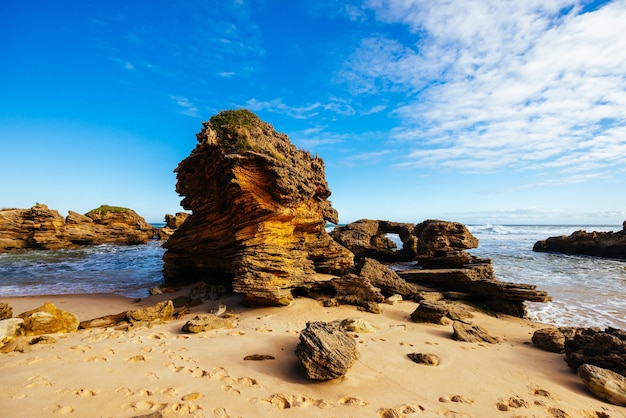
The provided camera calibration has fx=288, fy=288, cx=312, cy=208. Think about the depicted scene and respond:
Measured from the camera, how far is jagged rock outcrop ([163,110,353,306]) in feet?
32.5

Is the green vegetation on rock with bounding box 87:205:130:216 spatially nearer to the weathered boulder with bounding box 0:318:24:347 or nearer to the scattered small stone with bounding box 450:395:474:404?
the weathered boulder with bounding box 0:318:24:347

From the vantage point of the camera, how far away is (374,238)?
25.5 meters

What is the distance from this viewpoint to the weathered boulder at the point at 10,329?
20.9ft

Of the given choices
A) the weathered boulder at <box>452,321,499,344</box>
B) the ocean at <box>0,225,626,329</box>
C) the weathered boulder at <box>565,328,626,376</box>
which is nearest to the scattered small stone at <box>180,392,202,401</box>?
the weathered boulder at <box>452,321,499,344</box>

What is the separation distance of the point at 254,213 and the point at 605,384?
945 cm

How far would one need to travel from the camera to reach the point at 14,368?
4.81 metres

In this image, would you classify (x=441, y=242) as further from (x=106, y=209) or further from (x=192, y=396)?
(x=106, y=209)

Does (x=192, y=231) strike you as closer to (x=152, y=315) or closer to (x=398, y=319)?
(x=152, y=315)

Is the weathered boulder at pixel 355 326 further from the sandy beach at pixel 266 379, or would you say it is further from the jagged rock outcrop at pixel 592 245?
the jagged rock outcrop at pixel 592 245

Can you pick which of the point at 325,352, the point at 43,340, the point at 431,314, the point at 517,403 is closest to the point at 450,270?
the point at 431,314

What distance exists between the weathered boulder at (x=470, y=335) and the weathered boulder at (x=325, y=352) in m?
3.34

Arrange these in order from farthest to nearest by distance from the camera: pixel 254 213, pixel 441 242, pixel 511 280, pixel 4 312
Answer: pixel 441 242 → pixel 511 280 → pixel 254 213 → pixel 4 312

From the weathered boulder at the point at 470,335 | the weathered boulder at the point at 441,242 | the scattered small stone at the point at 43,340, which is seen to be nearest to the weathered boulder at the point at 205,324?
the scattered small stone at the point at 43,340

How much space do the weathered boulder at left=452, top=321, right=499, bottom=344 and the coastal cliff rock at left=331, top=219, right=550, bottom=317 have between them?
373cm
